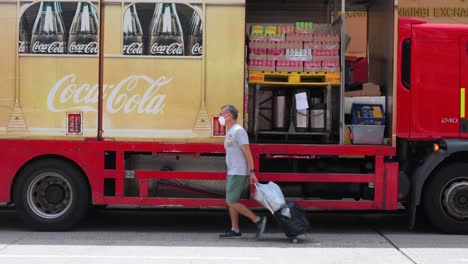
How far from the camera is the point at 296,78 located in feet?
26.7

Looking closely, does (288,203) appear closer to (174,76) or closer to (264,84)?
(264,84)

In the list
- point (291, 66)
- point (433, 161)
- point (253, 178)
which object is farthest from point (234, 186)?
point (433, 161)

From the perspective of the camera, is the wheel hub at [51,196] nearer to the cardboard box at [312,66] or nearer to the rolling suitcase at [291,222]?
the rolling suitcase at [291,222]

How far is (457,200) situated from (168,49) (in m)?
4.40

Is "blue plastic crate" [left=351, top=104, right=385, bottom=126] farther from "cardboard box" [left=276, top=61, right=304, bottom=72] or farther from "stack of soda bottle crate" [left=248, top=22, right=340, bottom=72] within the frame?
"cardboard box" [left=276, top=61, right=304, bottom=72]

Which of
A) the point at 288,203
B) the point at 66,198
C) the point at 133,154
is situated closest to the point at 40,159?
the point at 66,198

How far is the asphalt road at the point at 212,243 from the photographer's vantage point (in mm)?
6680

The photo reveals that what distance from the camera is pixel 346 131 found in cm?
807

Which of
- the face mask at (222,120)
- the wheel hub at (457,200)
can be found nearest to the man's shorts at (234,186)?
the face mask at (222,120)

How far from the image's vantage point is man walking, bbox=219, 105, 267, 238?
7492 mm

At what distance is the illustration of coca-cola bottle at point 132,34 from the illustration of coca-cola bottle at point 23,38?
133 centimetres

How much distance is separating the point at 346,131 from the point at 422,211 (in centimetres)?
164

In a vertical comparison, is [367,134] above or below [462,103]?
below

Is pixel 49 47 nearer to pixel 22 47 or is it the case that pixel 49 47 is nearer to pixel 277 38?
pixel 22 47
